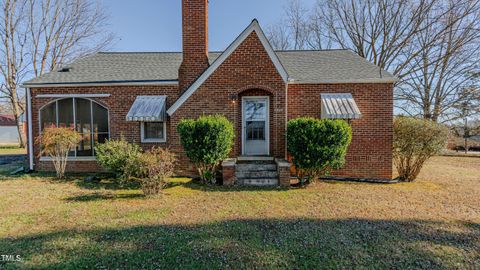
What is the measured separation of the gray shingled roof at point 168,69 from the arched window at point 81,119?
0.95 metres

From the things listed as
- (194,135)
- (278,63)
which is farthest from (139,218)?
(278,63)

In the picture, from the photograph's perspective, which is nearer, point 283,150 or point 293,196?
point 293,196

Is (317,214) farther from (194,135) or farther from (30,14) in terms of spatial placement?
(30,14)

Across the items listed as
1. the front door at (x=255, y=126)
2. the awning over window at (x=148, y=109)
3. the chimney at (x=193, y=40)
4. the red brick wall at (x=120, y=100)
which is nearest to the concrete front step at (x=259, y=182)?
the front door at (x=255, y=126)

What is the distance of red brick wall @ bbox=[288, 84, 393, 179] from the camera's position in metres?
7.98

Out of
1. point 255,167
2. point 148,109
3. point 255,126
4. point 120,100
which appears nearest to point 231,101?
point 255,126

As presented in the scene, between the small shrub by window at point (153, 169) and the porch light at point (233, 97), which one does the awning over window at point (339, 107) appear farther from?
the small shrub by window at point (153, 169)

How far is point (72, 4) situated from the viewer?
22.6 metres

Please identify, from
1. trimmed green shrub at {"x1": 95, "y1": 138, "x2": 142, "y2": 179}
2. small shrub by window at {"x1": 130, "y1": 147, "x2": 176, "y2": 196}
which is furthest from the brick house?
small shrub by window at {"x1": 130, "y1": 147, "x2": 176, "y2": 196}

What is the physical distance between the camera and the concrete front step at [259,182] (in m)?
6.96

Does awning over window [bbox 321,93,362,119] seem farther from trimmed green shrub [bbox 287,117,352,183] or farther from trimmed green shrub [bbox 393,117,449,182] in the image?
trimmed green shrub [bbox 393,117,449,182]

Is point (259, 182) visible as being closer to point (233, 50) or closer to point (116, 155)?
point (233, 50)

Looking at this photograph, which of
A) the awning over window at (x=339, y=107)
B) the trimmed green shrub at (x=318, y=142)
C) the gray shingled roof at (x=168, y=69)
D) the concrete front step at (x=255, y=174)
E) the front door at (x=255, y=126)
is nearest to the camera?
the trimmed green shrub at (x=318, y=142)

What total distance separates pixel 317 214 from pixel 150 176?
14.0 feet
